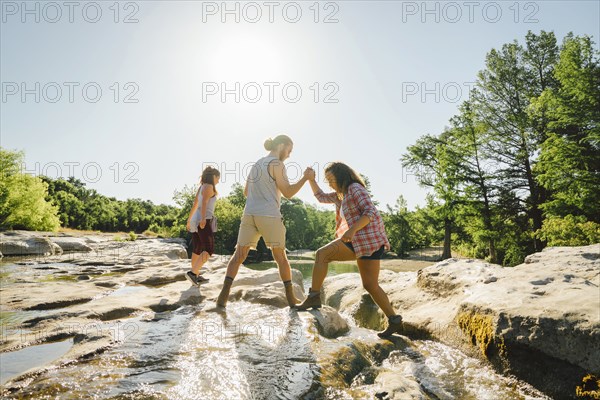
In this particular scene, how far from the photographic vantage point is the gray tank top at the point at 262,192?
4230 millimetres

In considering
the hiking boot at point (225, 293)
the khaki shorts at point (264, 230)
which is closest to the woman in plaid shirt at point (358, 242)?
the khaki shorts at point (264, 230)

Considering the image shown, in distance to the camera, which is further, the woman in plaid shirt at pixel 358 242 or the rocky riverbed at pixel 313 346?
the woman in plaid shirt at pixel 358 242

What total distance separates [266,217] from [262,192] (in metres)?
0.35

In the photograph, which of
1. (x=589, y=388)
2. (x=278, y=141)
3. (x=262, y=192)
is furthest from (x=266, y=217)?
(x=589, y=388)

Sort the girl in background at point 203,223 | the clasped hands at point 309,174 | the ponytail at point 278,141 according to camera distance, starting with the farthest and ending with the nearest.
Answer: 1. the girl in background at point 203,223
2. the clasped hands at point 309,174
3. the ponytail at point 278,141

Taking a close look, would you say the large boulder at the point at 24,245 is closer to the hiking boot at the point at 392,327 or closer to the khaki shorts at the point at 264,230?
the khaki shorts at the point at 264,230

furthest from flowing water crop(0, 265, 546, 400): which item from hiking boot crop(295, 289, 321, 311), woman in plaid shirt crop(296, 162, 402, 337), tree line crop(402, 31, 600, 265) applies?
tree line crop(402, 31, 600, 265)

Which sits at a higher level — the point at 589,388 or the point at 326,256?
the point at 326,256

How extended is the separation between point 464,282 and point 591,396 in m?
2.29

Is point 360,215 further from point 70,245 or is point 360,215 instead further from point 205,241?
point 70,245

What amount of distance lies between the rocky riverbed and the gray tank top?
1.27 metres

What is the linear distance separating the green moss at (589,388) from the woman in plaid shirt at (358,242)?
1.63 metres

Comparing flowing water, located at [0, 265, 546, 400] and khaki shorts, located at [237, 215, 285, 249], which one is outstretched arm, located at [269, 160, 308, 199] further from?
flowing water, located at [0, 265, 546, 400]

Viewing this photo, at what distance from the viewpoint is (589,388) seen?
7.80 feet
